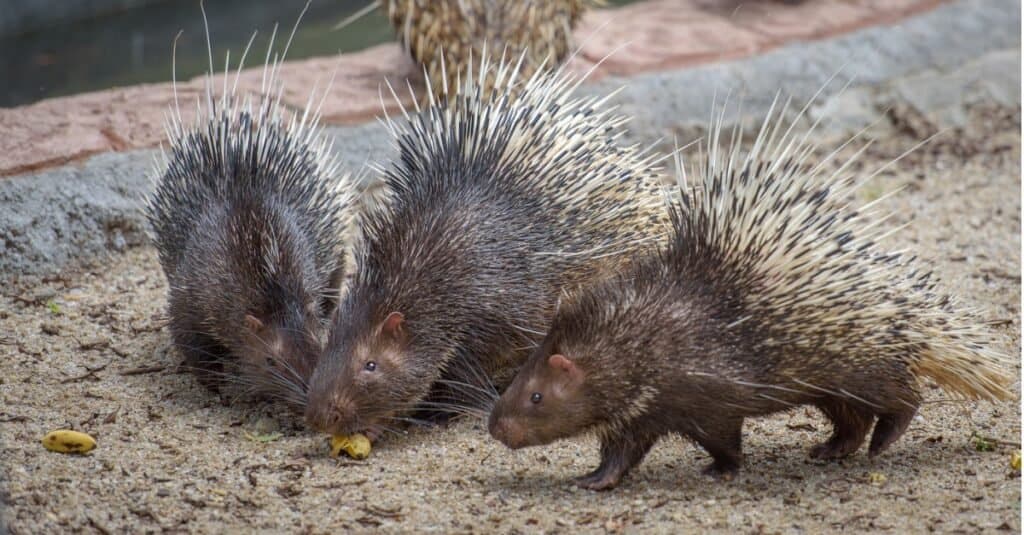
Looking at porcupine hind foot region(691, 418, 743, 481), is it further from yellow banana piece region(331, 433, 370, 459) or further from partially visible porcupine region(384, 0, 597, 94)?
partially visible porcupine region(384, 0, 597, 94)

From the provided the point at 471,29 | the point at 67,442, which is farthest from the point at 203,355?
the point at 471,29

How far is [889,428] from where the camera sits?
3.79 meters

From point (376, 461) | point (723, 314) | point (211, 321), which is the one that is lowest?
point (376, 461)

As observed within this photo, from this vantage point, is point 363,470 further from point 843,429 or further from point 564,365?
point 843,429

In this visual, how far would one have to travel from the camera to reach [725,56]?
723cm

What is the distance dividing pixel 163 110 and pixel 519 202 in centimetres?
245

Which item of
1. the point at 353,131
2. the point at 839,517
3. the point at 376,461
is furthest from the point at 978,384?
the point at 353,131

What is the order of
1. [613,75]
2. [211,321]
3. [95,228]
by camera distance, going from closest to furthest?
[211,321] < [95,228] < [613,75]

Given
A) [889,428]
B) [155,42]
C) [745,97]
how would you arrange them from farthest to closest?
[155,42] < [745,97] < [889,428]

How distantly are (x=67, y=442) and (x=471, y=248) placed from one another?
140 centimetres

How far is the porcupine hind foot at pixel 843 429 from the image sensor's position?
3695mm

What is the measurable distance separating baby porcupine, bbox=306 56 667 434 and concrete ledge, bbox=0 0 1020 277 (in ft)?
5.18

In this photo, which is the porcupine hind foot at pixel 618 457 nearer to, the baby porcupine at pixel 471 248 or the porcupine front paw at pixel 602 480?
the porcupine front paw at pixel 602 480

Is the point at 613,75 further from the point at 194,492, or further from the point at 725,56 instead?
the point at 194,492
